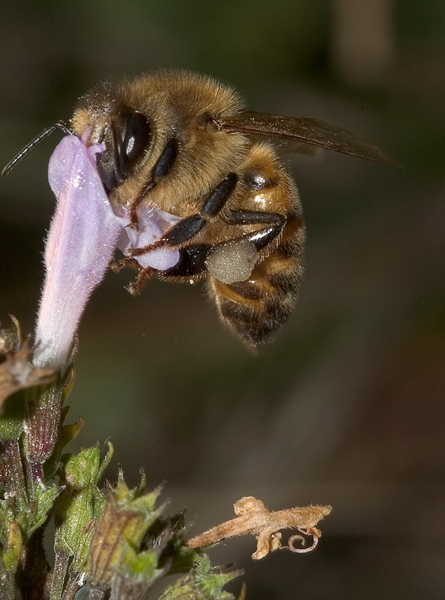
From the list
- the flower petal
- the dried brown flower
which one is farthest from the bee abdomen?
the dried brown flower

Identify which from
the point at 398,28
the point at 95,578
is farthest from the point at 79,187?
the point at 398,28

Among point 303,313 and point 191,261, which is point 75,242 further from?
point 303,313

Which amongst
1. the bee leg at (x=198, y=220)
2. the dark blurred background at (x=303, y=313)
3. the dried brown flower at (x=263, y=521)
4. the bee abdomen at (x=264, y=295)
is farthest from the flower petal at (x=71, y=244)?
the dark blurred background at (x=303, y=313)

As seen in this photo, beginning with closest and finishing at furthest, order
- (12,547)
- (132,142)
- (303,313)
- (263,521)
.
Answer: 1. (12,547)
2. (132,142)
3. (263,521)
4. (303,313)

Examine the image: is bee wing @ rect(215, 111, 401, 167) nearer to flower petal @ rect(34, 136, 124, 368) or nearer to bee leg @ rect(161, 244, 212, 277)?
bee leg @ rect(161, 244, 212, 277)

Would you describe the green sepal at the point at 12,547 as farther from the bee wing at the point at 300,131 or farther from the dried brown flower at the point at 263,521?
the bee wing at the point at 300,131

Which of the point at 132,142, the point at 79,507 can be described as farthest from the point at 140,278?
the point at 79,507
